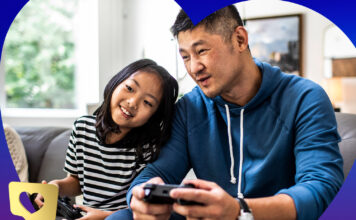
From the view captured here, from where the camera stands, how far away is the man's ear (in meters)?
0.51

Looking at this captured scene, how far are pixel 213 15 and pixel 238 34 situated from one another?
58mm

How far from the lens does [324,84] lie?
0.93 metres

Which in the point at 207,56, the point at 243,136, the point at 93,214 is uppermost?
the point at 207,56

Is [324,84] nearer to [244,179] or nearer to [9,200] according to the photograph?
[244,179]

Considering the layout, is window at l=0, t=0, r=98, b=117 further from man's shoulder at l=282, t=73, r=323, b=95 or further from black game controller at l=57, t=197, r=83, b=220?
man's shoulder at l=282, t=73, r=323, b=95

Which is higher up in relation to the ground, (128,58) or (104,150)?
(128,58)

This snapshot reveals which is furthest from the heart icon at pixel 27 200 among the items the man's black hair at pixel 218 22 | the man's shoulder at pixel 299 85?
the man's shoulder at pixel 299 85

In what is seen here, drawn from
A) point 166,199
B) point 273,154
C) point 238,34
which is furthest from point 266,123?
point 166,199

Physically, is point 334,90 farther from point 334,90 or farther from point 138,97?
point 138,97

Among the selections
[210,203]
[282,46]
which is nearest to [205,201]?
[210,203]

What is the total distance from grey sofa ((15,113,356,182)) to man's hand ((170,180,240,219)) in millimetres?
308

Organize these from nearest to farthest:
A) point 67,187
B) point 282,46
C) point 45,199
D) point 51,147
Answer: point 45,199, point 67,187, point 51,147, point 282,46

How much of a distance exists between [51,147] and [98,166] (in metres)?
0.15

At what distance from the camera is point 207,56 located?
1.61ft
